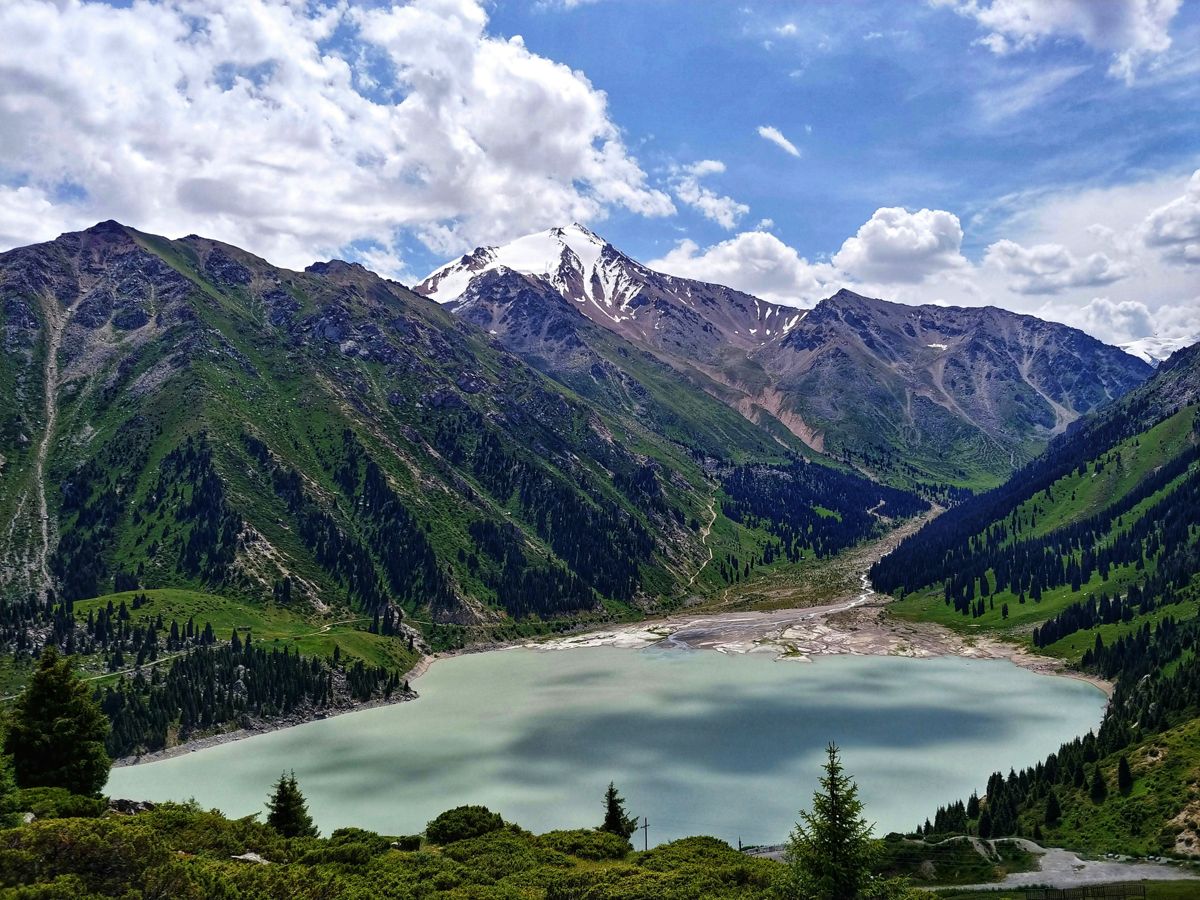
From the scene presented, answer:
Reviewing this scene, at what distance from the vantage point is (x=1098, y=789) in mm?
70312

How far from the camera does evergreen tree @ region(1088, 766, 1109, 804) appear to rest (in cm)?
6994

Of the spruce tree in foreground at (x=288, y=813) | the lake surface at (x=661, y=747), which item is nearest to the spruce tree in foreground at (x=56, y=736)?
the spruce tree in foreground at (x=288, y=813)

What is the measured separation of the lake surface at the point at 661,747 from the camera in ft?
266

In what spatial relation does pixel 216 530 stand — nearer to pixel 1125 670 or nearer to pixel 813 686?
pixel 813 686

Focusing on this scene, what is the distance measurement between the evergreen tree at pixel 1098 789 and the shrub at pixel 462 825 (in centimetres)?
5462

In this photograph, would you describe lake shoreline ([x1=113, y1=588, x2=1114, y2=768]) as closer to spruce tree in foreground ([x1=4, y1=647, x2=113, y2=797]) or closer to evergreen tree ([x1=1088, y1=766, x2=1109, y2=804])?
evergreen tree ([x1=1088, y1=766, x2=1109, y2=804])

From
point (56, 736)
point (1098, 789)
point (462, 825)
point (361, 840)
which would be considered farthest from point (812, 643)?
point (56, 736)

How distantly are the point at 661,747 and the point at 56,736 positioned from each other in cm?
7153

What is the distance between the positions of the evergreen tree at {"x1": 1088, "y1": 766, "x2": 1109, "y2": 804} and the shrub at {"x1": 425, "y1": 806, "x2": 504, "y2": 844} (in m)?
54.6

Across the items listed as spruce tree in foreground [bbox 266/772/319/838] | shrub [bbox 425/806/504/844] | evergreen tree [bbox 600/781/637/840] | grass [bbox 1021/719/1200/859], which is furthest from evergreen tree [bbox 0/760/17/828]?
grass [bbox 1021/719/1200/859]

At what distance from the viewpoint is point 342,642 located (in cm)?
15512

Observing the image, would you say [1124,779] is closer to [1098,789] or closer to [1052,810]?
[1098,789]

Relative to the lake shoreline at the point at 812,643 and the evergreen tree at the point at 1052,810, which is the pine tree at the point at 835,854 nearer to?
the evergreen tree at the point at 1052,810

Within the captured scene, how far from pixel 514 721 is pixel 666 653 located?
62824mm
